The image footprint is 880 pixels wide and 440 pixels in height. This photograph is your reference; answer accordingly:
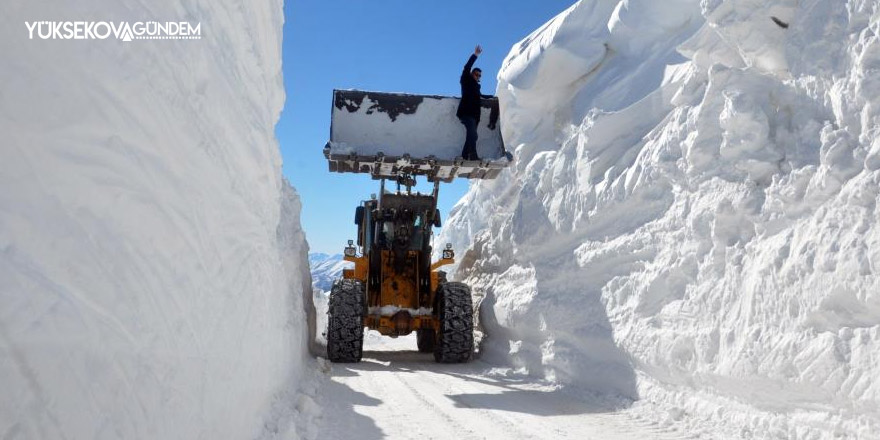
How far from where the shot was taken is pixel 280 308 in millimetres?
5984

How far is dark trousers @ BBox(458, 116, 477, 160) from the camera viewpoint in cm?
984

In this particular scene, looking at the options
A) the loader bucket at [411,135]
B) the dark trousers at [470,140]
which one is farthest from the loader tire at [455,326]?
the dark trousers at [470,140]

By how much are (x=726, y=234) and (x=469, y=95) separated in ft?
17.7

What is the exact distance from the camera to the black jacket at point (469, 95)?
10047 millimetres

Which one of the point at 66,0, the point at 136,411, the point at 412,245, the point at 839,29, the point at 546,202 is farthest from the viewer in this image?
the point at 412,245

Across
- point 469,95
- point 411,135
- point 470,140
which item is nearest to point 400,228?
point 411,135

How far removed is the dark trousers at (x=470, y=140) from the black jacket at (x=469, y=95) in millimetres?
103

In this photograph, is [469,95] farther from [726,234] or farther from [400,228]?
[726,234]

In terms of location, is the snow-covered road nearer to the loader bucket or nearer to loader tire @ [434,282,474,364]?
loader tire @ [434,282,474,364]

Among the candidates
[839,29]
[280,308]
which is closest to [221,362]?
[280,308]

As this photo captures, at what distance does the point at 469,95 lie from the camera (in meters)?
10.1

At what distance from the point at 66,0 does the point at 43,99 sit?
1.21ft

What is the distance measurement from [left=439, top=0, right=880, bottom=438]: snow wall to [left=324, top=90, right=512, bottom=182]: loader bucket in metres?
1.29

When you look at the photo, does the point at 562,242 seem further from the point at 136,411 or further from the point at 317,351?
the point at 136,411
